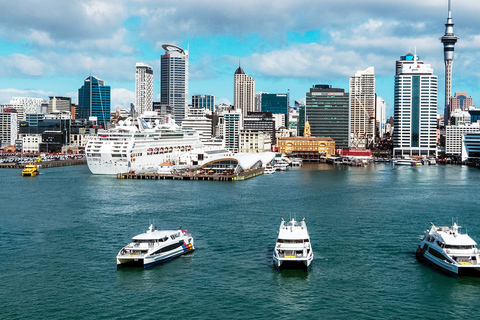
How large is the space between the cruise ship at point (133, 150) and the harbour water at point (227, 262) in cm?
2018

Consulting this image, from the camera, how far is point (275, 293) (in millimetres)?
21031

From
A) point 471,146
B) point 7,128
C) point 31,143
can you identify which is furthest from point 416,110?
point 7,128

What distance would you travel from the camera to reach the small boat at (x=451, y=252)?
23.0 metres

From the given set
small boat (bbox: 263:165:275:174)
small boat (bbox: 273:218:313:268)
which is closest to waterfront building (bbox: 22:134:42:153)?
small boat (bbox: 263:165:275:174)

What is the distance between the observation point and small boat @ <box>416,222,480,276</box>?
904 inches

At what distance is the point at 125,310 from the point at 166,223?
14.6 m

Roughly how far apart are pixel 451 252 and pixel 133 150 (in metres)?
52.2

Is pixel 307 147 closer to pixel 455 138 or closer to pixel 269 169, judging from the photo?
pixel 455 138

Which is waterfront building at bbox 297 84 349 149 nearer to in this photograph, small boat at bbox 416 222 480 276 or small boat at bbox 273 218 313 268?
small boat at bbox 416 222 480 276

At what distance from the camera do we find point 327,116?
144750 mm

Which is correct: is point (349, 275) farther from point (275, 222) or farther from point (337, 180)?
point (337, 180)

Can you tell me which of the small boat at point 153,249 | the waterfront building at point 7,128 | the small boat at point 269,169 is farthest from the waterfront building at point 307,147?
the small boat at point 153,249

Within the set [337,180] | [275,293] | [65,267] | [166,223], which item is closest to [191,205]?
[166,223]

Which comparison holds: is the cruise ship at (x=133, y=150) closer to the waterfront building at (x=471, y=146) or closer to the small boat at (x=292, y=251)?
the small boat at (x=292, y=251)
